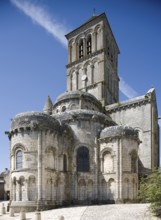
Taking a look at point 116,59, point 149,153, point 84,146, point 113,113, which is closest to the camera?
point 84,146

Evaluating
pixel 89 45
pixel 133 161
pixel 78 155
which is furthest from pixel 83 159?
pixel 89 45

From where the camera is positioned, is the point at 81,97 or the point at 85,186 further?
the point at 81,97

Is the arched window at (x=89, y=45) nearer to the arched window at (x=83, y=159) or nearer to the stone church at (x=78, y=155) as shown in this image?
the stone church at (x=78, y=155)

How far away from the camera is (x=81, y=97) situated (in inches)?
1503

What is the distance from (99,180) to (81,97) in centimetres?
1224

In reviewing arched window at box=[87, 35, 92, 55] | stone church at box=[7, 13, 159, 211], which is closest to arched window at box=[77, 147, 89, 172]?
stone church at box=[7, 13, 159, 211]

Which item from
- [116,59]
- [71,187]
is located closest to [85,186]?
[71,187]

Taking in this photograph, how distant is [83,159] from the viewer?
3130 centimetres

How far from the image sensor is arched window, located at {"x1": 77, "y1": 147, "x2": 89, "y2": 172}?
102 ft

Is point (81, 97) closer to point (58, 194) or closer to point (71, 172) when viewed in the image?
point (71, 172)

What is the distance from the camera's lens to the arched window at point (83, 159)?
1220 inches

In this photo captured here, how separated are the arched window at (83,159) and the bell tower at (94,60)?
1352 cm

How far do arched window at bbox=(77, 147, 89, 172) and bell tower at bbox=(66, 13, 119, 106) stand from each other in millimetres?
13522

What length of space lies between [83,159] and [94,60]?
21.3 metres
